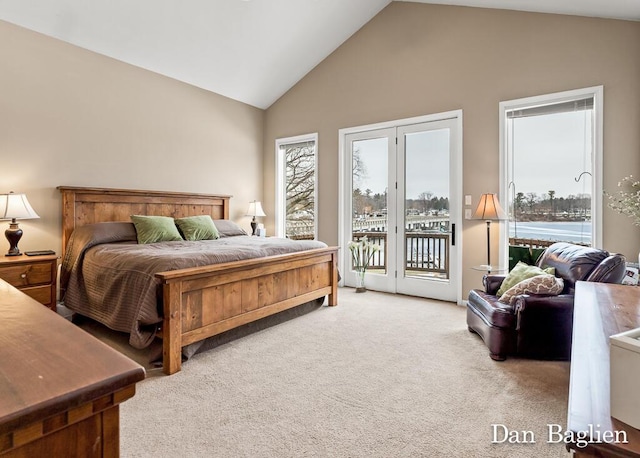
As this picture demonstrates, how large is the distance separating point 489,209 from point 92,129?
14.6 feet

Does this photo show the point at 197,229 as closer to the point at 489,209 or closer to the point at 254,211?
the point at 254,211

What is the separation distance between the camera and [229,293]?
9.97 feet

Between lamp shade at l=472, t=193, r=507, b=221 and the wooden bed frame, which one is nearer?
the wooden bed frame

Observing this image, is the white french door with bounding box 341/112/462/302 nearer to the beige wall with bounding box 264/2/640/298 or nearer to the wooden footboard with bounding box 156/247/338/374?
the beige wall with bounding box 264/2/640/298

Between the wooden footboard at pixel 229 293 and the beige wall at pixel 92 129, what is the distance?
2251 mm

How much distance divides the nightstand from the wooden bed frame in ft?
1.97

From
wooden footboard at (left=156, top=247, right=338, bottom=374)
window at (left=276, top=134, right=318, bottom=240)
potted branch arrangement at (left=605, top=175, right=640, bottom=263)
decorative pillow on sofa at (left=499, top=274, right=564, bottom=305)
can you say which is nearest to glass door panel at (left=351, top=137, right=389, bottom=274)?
window at (left=276, top=134, right=318, bottom=240)

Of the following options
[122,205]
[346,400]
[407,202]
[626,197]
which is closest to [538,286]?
[626,197]

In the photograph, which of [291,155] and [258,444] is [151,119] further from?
[258,444]

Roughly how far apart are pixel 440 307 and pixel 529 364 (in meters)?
1.64

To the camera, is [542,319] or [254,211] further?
[254,211]

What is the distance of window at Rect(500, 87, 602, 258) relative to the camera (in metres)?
3.66

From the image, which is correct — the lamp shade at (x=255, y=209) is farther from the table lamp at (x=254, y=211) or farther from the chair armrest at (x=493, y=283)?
the chair armrest at (x=493, y=283)

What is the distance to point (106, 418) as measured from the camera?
0.62 meters
